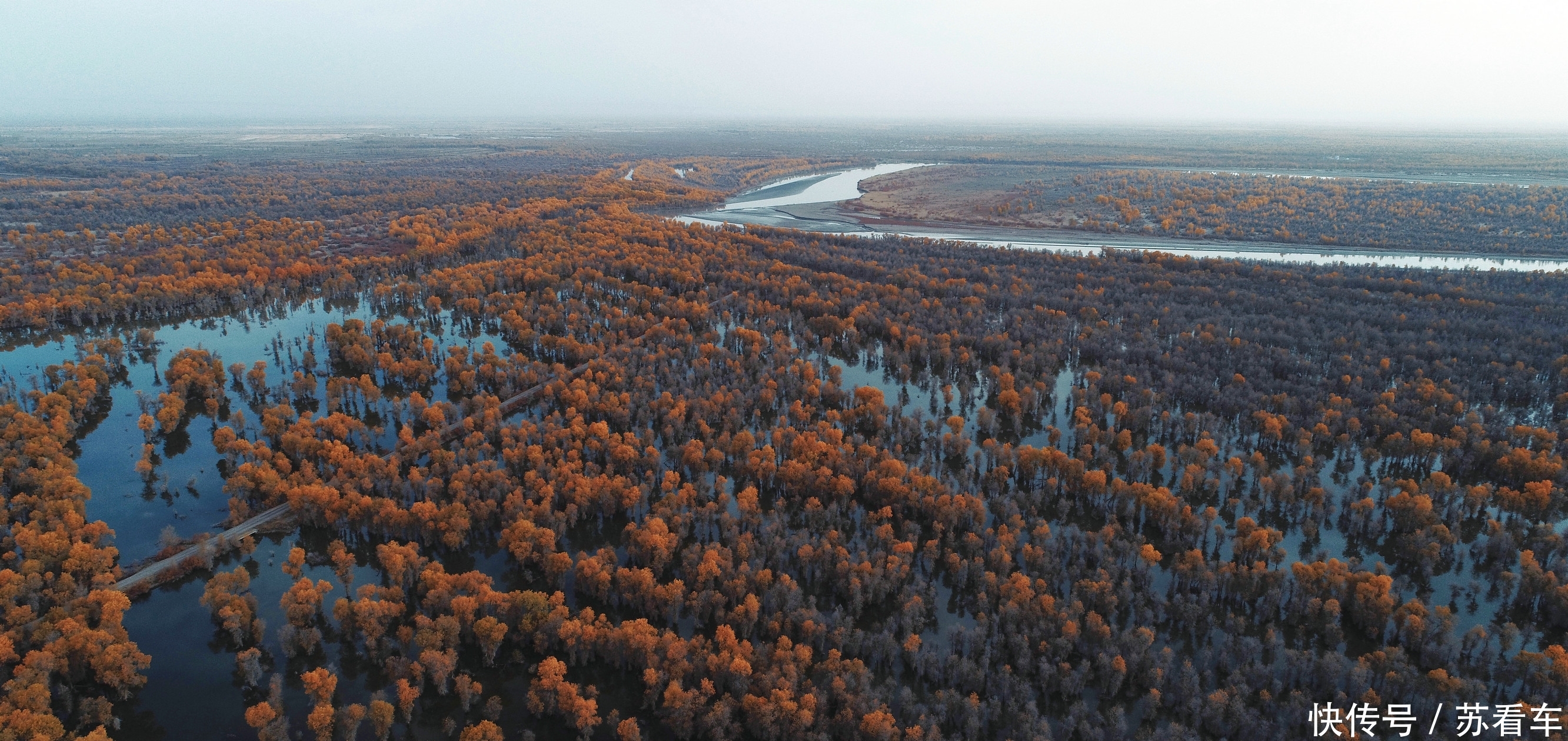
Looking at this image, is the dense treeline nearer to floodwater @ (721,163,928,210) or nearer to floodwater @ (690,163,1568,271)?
floodwater @ (690,163,1568,271)

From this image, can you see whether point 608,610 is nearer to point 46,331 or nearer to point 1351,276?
point 46,331

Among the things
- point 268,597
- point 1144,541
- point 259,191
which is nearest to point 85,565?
point 268,597

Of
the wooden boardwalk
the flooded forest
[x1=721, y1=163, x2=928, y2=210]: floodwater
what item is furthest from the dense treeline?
the wooden boardwalk

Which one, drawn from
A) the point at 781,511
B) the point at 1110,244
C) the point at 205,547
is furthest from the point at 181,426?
the point at 1110,244

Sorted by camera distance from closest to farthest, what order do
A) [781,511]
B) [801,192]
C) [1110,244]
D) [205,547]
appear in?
1. [205,547]
2. [781,511]
3. [1110,244]
4. [801,192]

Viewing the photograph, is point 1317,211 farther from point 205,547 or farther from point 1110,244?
point 205,547

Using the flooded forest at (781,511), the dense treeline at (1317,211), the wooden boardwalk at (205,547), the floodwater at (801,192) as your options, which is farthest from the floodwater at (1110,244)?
the wooden boardwalk at (205,547)

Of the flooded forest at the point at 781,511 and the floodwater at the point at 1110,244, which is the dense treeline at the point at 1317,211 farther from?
the flooded forest at the point at 781,511

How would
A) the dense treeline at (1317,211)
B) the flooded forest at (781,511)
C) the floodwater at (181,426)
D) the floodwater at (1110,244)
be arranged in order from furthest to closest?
the dense treeline at (1317,211)
the floodwater at (1110,244)
the floodwater at (181,426)
the flooded forest at (781,511)
